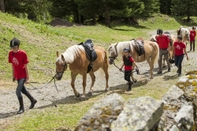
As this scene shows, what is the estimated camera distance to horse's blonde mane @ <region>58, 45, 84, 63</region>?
31.8 feet

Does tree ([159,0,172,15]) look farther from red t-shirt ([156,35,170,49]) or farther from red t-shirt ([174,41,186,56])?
red t-shirt ([174,41,186,56])

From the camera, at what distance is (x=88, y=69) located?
10844 millimetres

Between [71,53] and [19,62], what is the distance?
2108 mm

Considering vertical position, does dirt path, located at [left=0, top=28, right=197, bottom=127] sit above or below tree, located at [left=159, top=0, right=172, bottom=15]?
below

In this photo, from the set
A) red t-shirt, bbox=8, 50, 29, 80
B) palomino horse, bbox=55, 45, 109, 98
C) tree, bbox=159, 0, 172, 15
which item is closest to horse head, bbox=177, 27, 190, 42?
palomino horse, bbox=55, 45, 109, 98

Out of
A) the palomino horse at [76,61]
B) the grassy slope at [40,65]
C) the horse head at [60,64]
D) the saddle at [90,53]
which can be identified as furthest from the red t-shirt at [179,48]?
the horse head at [60,64]

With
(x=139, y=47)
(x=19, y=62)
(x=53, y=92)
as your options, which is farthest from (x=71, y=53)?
(x=139, y=47)

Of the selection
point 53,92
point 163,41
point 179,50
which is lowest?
point 53,92

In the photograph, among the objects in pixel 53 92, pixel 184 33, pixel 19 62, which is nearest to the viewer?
pixel 19 62

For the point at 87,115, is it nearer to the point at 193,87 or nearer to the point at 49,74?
the point at 193,87

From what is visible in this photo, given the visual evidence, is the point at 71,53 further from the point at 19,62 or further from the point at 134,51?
the point at 134,51

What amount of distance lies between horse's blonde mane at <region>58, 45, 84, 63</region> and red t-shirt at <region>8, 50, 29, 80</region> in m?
1.36

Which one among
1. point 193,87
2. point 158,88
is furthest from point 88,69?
point 193,87

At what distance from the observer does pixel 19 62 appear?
338 inches
